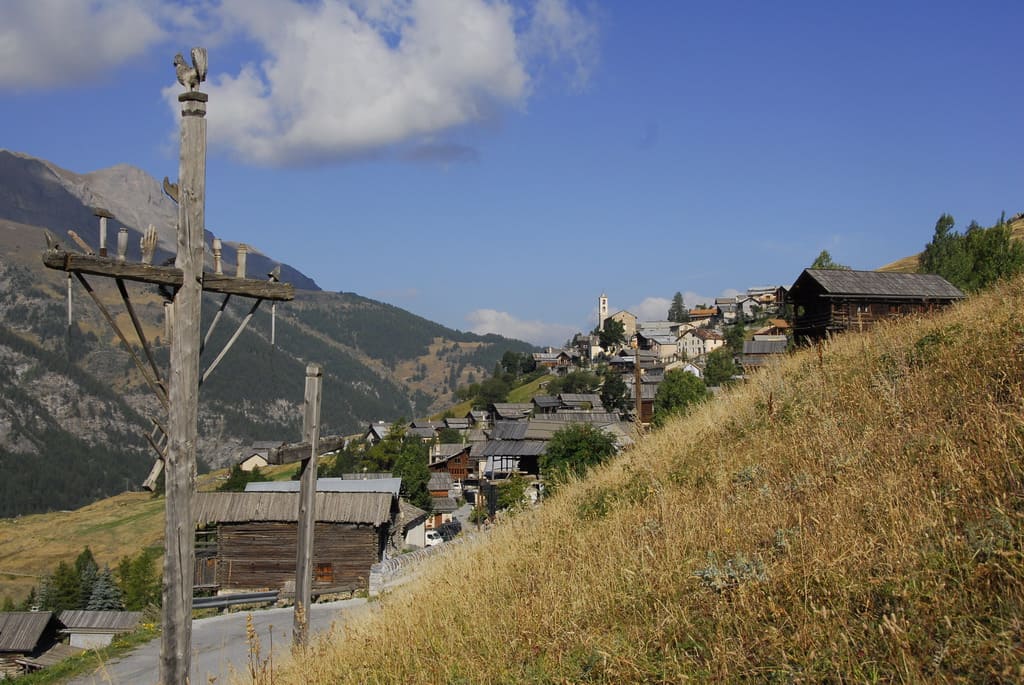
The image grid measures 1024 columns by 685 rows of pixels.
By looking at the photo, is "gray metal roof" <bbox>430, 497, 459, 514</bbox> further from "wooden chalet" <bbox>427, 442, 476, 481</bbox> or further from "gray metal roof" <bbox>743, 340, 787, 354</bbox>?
"gray metal roof" <bbox>743, 340, 787, 354</bbox>

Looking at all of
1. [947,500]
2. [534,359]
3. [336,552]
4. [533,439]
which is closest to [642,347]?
[534,359]

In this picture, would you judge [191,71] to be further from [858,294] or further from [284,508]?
[858,294]

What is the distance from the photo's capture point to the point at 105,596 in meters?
60.8

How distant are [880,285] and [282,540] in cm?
3127

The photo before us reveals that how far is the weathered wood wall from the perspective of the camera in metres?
35.0

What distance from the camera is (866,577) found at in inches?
197

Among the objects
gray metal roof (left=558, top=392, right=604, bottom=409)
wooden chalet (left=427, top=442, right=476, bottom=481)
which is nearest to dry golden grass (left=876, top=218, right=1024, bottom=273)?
gray metal roof (left=558, top=392, right=604, bottom=409)

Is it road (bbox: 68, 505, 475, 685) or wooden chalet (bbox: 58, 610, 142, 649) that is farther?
wooden chalet (bbox: 58, 610, 142, 649)

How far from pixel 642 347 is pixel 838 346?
141232 millimetres

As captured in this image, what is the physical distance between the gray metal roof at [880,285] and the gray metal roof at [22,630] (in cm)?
4433

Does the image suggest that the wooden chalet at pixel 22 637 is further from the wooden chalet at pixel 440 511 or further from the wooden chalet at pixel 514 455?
the wooden chalet at pixel 514 455

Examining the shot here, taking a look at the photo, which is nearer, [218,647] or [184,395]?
[184,395]

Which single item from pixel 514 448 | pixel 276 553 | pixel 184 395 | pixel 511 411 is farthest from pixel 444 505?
pixel 184 395

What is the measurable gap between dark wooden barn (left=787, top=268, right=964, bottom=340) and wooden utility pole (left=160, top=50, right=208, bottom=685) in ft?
102
